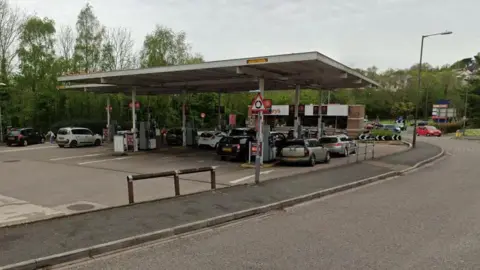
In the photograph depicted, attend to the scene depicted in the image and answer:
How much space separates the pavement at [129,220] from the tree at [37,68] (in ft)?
102

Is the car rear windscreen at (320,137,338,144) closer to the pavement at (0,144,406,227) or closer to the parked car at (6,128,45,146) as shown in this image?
the pavement at (0,144,406,227)

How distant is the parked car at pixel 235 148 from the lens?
19781mm

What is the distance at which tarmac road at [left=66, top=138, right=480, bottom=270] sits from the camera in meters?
5.77

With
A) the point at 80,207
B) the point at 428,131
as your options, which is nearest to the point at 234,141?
the point at 80,207

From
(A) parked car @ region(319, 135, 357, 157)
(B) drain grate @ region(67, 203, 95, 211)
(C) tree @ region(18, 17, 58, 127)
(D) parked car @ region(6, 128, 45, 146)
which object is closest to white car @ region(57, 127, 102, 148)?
(D) parked car @ region(6, 128, 45, 146)

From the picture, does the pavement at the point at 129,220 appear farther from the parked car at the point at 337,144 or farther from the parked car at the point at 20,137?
the parked car at the point at 20,137

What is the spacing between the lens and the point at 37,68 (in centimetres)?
3609

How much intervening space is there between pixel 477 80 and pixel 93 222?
69149 millimetres

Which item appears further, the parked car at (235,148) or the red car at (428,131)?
→ the red car at (428,131)

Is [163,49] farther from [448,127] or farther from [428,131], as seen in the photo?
[448,127]

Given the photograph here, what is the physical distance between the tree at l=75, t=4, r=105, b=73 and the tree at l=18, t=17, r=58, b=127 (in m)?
2.49

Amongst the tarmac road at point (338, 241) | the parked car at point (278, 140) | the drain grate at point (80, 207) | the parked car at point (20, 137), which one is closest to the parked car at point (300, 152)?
the parked car at point (278, 140)

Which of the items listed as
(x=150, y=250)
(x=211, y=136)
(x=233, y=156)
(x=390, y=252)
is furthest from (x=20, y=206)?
(x=211, y=136)

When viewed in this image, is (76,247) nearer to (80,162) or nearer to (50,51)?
(80,162)
